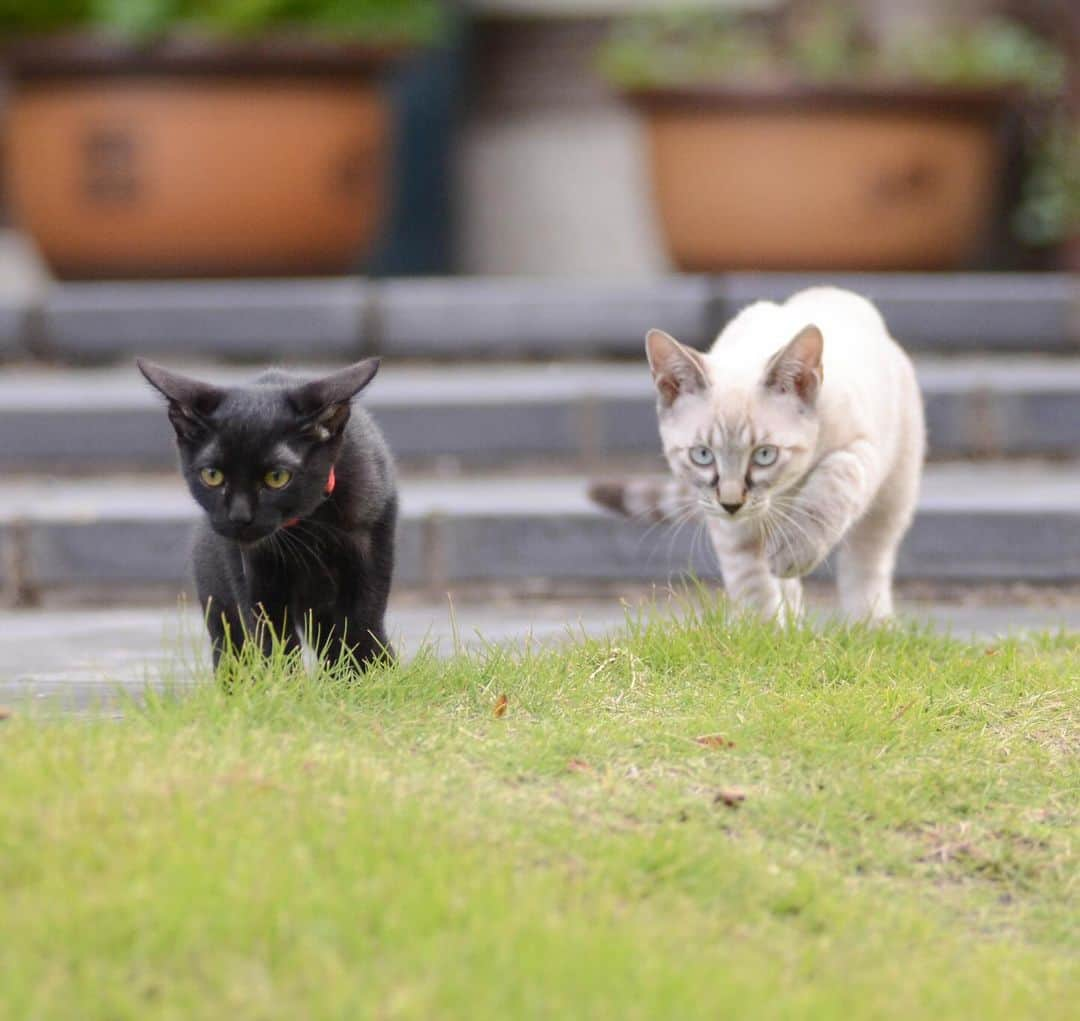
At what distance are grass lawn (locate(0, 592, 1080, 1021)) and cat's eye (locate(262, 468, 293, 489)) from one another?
376 millimetres

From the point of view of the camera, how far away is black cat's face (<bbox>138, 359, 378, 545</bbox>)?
138 inches

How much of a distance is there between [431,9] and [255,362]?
2.34 meters

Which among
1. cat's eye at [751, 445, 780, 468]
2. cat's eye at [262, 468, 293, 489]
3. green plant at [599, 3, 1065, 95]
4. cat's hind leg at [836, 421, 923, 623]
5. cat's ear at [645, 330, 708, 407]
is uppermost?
green plant at [599, 3, 1065, 95]

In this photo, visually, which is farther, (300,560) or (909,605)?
(909,605)

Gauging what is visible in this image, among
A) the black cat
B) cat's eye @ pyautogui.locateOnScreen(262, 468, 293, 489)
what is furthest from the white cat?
cat's eye @ pyautogui.locateOnScreen(262, 468, 293, 489)

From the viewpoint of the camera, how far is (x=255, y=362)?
6641 millimetres

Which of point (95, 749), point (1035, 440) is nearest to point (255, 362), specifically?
point (1035, 440)

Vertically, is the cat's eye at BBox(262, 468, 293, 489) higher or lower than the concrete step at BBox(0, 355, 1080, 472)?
higher

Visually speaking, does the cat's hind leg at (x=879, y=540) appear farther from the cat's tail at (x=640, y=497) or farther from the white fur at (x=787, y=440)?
the cat's tail at (x=640, y=497)

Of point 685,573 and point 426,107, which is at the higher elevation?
point 426,107

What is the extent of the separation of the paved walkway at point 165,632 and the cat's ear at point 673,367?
574mm

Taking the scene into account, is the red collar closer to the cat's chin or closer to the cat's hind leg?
the cat's chin

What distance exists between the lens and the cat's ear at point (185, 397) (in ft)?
11.5

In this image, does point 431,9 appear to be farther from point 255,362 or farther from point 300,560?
point 300,560
